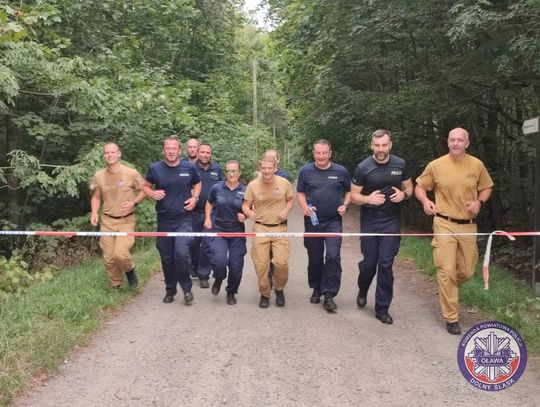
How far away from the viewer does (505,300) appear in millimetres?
6527

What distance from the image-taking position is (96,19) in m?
13.0

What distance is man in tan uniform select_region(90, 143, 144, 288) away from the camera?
697 cm

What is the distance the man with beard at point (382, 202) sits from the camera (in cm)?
616

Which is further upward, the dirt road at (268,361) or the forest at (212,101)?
the forest at (212,101)

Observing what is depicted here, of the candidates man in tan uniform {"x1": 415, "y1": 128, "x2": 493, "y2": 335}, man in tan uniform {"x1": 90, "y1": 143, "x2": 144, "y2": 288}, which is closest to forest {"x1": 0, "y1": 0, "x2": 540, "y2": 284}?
man in tan uniform {"x1": 415, "y1": 128, "x2": 493, "y2": 335}

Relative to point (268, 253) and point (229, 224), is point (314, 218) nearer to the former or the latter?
point (268, 253)

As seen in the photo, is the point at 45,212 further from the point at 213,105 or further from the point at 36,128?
the point at 213,105

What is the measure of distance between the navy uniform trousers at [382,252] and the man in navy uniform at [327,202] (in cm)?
38

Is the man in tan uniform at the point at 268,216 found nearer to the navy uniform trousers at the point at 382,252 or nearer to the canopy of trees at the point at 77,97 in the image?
the navy uniform trousers at the point at 382,252

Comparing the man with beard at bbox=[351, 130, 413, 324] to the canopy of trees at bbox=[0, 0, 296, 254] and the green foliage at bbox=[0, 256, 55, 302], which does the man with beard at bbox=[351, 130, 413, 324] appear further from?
the green foliage at bbox=[0, 256, 55, 302]

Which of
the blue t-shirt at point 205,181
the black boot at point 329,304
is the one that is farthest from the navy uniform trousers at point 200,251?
the black boot at point 329,304

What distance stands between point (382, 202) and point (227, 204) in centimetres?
210

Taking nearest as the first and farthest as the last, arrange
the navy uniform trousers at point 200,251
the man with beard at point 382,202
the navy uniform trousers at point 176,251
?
1. the man with beard at point 382,202
2. the navy uniform trousers at point 176,251
3. the navy uniform trousers at point 200,251

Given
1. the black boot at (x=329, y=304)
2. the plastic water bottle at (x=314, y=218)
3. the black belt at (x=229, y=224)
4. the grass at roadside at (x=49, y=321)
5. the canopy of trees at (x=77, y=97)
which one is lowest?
the black boot at (x=329, y=304)
